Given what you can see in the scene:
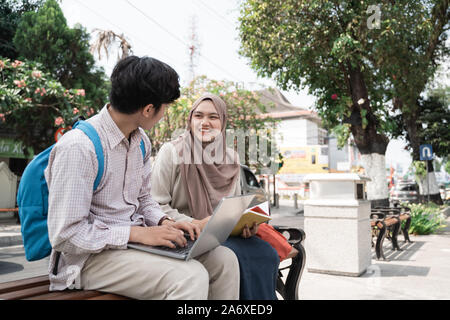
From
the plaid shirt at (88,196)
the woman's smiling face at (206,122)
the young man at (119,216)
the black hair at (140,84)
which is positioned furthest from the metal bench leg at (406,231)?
the black hair at (140,84)

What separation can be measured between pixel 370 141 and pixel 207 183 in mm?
7588

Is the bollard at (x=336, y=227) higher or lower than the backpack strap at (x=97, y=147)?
lower

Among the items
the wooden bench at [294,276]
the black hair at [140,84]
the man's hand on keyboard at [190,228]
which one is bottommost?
the wooden bench at [294,276]

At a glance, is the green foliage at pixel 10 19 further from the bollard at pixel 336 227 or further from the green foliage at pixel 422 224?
the green foliage at pixel 422 224

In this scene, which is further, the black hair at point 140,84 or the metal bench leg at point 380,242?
the metal bench leg at point 380,242

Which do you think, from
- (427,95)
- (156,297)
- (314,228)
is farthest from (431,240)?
(427,95)

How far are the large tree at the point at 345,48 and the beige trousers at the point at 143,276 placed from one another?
7195 mm

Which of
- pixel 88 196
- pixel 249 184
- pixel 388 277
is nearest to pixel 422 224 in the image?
pixel 388 277

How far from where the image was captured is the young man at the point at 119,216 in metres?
1.50

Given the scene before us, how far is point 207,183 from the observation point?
2633mm

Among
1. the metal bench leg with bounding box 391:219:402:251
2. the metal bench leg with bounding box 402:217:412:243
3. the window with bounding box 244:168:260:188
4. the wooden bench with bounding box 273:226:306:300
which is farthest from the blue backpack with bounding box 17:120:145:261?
the window with bounding box 244:168:260:188

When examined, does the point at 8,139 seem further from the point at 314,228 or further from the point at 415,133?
the point at 415,133

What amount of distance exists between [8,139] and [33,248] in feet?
52.1

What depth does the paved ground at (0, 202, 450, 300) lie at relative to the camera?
12.8ft
